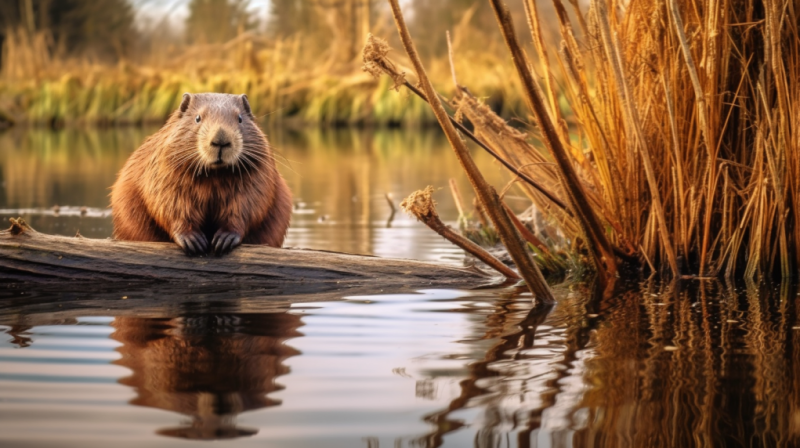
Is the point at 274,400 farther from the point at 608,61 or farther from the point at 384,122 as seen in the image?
the point at 384,122

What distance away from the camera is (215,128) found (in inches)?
145

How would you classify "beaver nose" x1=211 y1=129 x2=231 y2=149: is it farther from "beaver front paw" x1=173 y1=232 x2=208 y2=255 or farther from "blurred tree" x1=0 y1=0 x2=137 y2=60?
"blurred tree" x1=0 y1=0 x2=137 y2=60

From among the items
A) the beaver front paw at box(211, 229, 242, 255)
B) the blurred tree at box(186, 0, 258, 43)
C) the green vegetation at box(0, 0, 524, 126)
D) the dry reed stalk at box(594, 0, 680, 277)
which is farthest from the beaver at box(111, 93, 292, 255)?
the blurred tree at box(186, 0, 258, 43)

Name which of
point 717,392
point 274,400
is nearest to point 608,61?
point 717,392

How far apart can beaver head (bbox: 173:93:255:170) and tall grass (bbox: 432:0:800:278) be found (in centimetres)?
84

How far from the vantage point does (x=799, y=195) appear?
11.8ft

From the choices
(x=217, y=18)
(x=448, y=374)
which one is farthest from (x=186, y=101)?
(x=217, y=18)

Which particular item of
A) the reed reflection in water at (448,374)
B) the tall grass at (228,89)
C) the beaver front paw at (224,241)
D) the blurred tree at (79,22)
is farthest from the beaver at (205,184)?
the blurred tree at (79,22)

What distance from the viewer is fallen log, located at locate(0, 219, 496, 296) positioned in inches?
141

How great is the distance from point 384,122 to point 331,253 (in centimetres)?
1721

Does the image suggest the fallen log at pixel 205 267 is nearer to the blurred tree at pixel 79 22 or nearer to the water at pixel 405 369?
the water at pixel 405 369

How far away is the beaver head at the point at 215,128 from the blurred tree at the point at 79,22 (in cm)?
2463

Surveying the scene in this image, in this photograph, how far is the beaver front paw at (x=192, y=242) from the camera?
12.2ft

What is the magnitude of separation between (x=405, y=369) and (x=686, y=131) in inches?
70.8
